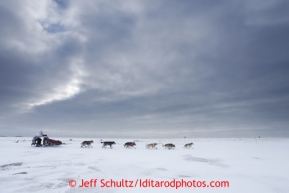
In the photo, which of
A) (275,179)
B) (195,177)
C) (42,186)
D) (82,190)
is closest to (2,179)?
(42,186)

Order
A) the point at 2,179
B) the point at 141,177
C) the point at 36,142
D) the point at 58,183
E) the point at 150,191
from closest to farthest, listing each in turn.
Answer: the point at 150,191 < the point at 58,183 < the point at 2,179 < the point at 141,177 < the point at 36,142

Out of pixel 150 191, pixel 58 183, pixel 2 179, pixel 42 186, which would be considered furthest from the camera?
pixel 2 179

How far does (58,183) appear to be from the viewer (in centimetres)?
660

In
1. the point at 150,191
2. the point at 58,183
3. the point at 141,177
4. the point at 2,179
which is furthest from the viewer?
the point at 141,177

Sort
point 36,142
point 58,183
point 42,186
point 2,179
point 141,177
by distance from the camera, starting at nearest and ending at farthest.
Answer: point 42,186 < point 58,183 < point 2,179 < point 141,177 < point 36,142

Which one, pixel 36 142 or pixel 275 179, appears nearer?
pixel 275 179

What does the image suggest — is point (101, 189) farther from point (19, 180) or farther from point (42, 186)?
point (19, 180)

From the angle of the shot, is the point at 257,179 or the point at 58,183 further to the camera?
the point at 257,179

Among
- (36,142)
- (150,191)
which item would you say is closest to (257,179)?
(150,191)

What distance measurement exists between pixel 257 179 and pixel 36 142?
88.2ft

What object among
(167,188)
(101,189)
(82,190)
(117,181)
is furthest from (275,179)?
(82,190)

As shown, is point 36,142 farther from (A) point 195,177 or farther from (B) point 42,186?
(A) point 195,177

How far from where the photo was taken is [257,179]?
7230mm

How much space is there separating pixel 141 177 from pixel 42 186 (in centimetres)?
384
